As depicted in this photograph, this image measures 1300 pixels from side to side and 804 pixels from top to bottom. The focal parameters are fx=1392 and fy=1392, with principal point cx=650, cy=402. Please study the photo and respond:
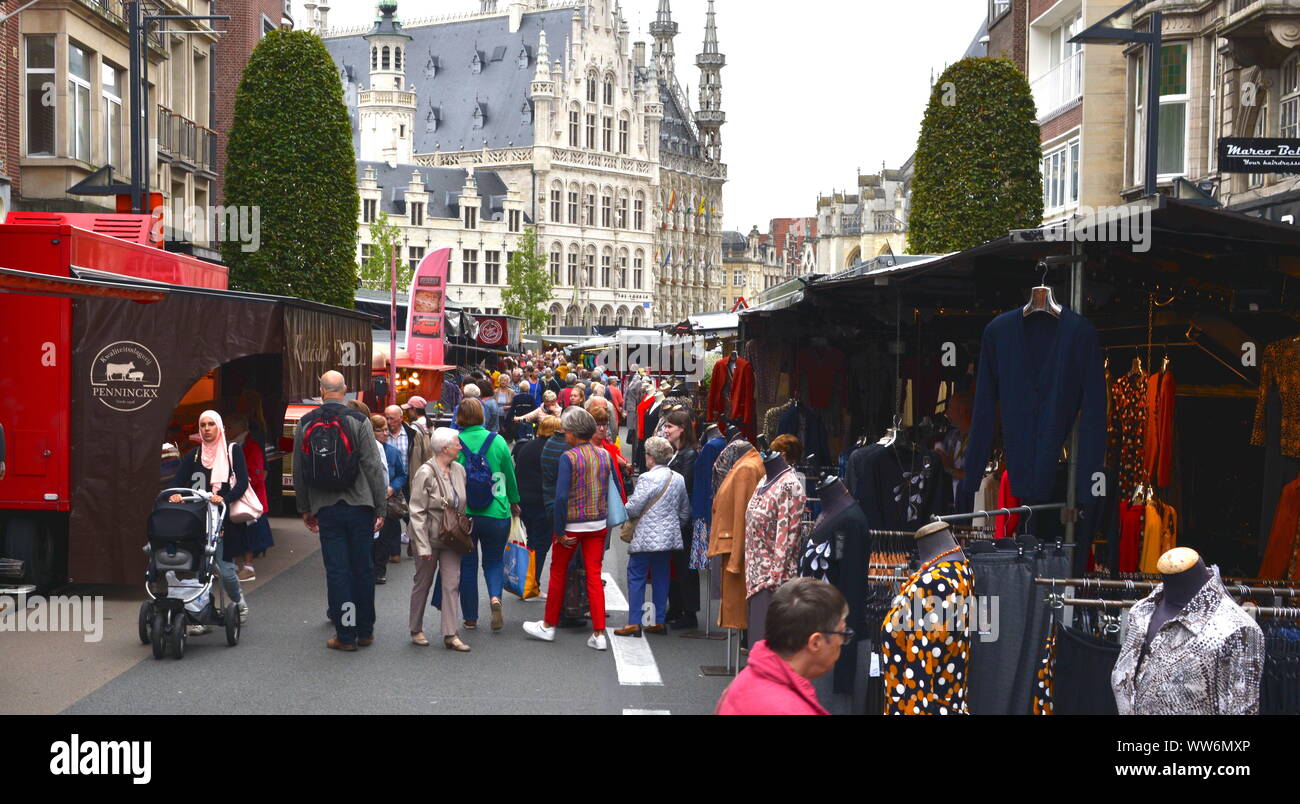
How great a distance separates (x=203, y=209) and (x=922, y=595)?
32.3m

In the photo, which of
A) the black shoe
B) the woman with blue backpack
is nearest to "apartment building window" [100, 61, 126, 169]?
the woman with blue backpack

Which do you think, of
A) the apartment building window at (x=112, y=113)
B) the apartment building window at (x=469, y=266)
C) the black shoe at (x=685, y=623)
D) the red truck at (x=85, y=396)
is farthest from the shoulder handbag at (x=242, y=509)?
the apartment building window at (x=469, y=266)

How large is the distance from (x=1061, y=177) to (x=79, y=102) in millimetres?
19781

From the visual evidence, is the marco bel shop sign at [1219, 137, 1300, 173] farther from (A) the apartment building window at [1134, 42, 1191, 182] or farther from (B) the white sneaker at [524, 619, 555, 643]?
(A) the apartment building window at [1134, 42, 1191, 182]

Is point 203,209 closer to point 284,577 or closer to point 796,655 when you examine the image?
point 284,577

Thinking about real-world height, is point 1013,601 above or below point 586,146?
below

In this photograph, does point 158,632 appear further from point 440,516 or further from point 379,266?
point 379,266

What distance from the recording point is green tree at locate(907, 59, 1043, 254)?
25.8 metres

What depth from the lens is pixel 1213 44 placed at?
21.1 m

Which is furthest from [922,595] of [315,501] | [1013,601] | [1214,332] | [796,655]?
[315,501]

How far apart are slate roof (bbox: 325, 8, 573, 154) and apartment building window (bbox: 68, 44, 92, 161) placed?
8754 cm
